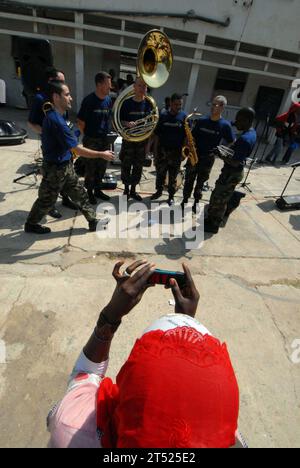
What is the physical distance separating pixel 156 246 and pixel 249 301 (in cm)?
160

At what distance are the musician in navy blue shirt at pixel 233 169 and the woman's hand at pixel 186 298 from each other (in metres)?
3.38

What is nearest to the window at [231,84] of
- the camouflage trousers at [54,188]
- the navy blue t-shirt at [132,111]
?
the navy blue t-shirt at [132,111]

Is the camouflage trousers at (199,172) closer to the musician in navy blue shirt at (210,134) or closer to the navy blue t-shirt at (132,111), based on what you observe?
the musician in navy blue shirt at (210,134)

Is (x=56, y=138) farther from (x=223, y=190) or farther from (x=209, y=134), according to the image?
(x=223, y=190)

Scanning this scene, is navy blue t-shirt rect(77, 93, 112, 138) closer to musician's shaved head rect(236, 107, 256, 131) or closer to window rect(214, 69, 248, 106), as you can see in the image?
musician's shaved head rect(236, 107, 256, 131)

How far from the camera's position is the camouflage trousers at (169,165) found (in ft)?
17.7

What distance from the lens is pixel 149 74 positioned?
4.96 metres

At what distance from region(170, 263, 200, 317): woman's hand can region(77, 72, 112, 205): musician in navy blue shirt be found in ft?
13.2

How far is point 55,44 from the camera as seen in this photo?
11.1 m

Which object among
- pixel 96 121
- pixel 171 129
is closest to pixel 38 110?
pixel 96 121

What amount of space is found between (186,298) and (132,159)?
4.39m

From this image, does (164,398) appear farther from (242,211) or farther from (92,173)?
(242,211)

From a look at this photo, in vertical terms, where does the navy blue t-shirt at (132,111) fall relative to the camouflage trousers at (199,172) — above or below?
above
